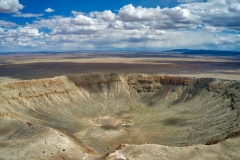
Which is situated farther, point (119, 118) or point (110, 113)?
point (110, 113)

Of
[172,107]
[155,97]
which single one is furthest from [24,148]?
[155,97]

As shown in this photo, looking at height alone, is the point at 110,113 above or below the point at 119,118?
above

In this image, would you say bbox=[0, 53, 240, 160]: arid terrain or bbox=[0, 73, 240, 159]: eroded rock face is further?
bbox=[0, 73, 240, 159]: eroded rock face

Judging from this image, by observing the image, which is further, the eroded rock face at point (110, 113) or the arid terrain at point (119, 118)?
the eroded rock face at point (110, 113)

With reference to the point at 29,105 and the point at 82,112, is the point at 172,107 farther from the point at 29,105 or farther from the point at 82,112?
the point at 29,105
